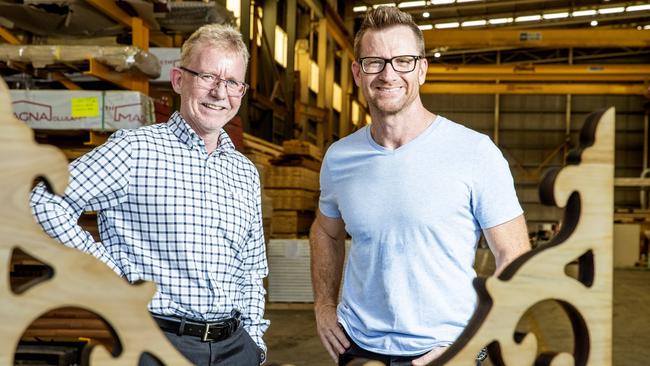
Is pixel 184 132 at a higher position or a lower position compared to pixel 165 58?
lower

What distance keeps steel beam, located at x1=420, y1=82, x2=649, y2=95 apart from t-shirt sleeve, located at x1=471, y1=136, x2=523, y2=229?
19958mm

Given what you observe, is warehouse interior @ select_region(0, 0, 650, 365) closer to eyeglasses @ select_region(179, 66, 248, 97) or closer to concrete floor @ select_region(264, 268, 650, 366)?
concrete floor @ select_region(264, 268, 650, 366)

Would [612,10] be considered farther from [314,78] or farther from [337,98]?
[314,78]

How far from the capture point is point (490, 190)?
183 cm

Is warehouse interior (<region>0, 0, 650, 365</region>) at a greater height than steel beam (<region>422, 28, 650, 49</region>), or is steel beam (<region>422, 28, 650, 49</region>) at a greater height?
steel beam (<region>422, 28, 650, 49</region>)

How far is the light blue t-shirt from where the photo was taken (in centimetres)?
182

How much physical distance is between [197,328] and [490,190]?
0.86 meters

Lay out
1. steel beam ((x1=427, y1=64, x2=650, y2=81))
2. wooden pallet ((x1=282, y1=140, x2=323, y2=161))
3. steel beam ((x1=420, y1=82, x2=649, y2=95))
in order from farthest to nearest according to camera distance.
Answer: steel beam ((x1=420, y1=82, x2=649, y2=95)), steel beam ((x1=427, y1=64, x2=650, y2=81)), wooden pallet ((x1=282, y1=140, x2=323, y2=161))

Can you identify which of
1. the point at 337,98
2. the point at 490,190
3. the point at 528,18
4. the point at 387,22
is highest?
the point at 528,18

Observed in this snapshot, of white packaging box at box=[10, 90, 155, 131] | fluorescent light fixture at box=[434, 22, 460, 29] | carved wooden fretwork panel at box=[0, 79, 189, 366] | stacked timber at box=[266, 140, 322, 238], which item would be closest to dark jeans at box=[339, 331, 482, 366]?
carved wooden fretwork panel at box=[0, 79, 189, 366]

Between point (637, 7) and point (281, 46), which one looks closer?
point (281, 46)

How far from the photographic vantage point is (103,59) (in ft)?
15.5

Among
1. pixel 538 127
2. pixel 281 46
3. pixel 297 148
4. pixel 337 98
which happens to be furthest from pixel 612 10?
pixel 297 148

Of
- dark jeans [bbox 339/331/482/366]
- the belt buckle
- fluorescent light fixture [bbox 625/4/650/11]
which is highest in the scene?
fluorescent light fixture [bbox 625/4/650/11]
